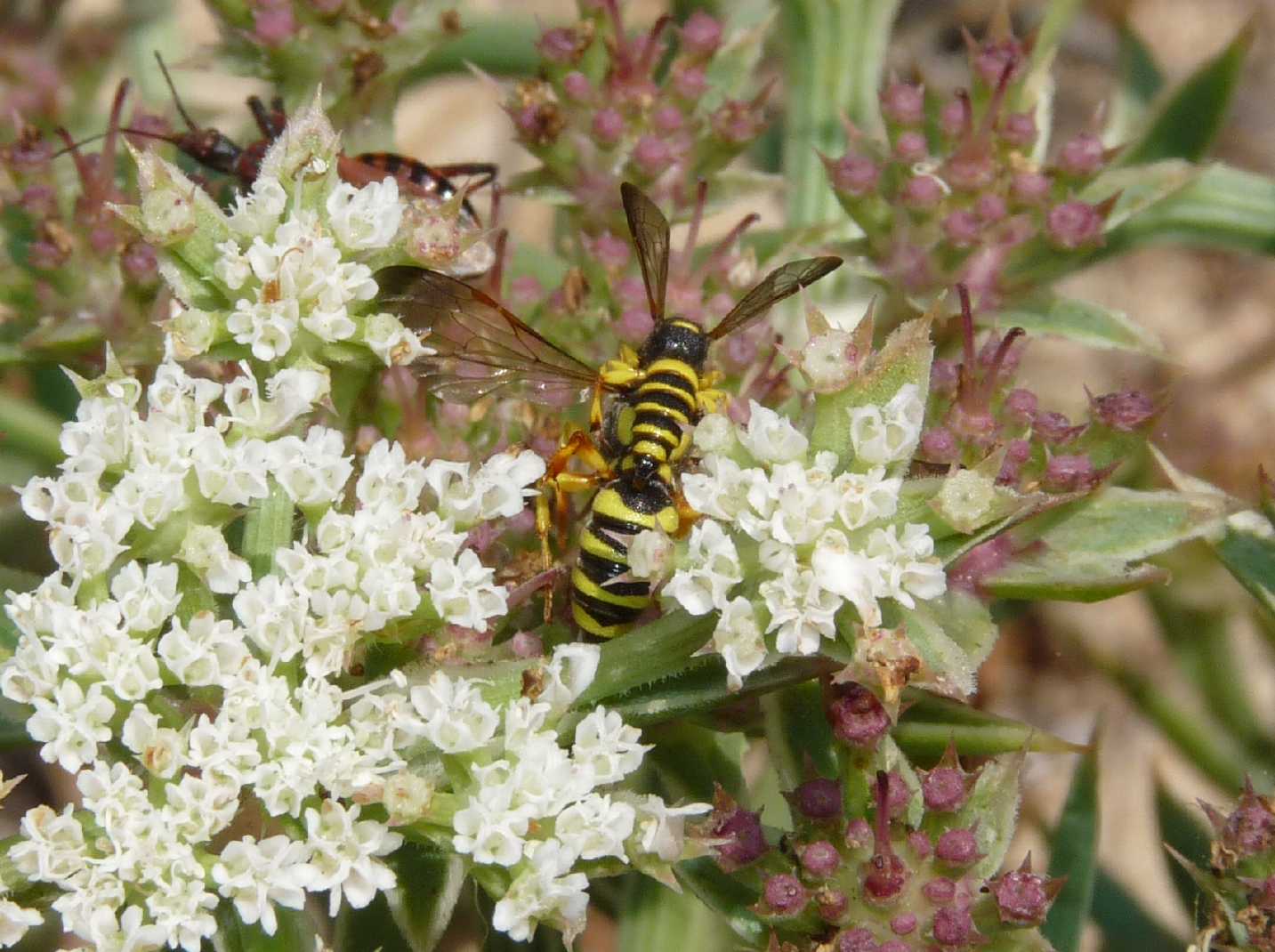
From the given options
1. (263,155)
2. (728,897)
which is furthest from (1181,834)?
(263,155)

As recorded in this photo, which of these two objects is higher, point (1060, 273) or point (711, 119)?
point (711, 119)

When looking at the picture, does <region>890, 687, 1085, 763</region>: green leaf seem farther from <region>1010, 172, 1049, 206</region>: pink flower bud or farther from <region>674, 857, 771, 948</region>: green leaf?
<region>1010, 172, 1049, 206</region>: pink flower bud

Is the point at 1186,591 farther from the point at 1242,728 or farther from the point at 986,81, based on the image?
the point at 986,81

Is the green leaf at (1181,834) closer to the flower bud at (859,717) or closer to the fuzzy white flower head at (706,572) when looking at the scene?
the flower bud at (859,717)

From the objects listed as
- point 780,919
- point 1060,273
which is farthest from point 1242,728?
point 780,919

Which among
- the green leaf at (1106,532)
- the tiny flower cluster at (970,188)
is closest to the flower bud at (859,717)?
the green leaf at (1106,532)
